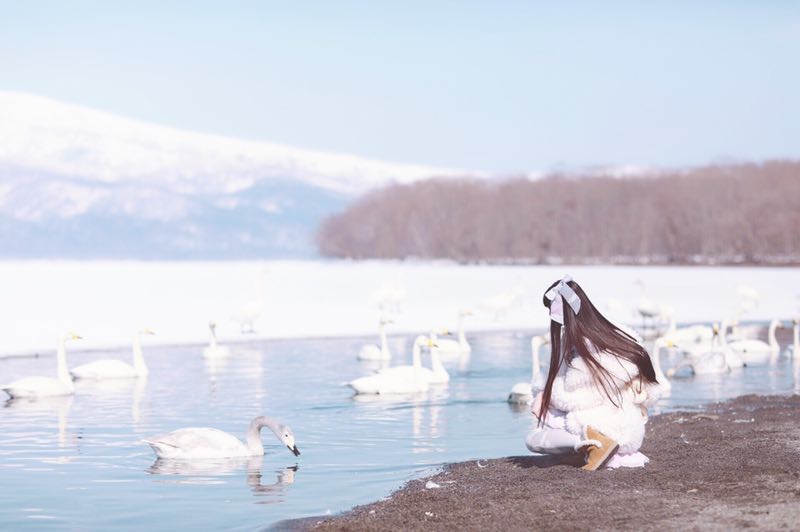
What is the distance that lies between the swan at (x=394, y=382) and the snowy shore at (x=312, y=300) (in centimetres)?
432

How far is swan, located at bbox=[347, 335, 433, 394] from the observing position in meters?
14.0

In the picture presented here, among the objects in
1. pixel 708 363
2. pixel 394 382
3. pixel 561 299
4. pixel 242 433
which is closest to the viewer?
pixel 561 299

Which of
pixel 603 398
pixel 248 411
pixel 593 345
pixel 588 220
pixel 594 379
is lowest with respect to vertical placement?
pixel 248 411

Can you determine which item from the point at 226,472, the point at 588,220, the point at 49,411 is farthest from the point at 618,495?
the point at 588,220

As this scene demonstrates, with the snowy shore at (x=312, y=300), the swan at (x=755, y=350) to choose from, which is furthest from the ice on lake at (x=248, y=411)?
the swan at (x=755, y=350)

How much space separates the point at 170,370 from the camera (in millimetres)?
17000

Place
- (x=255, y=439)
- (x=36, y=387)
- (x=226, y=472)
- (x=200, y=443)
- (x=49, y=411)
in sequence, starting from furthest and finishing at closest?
(x=36, y=387) → (x=49, y=411) → (x=255, y=439) → (x=200, y=443) → (x=226, y=472)

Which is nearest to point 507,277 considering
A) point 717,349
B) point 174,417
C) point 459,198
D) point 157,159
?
point 717,349

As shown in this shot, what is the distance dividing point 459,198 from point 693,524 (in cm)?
8745

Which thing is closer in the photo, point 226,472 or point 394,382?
point 226,472

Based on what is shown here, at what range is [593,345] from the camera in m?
7.79

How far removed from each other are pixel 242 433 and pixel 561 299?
4.51 meters

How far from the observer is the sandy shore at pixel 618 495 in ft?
21.3

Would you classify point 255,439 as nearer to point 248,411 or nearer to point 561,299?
point 248,411
